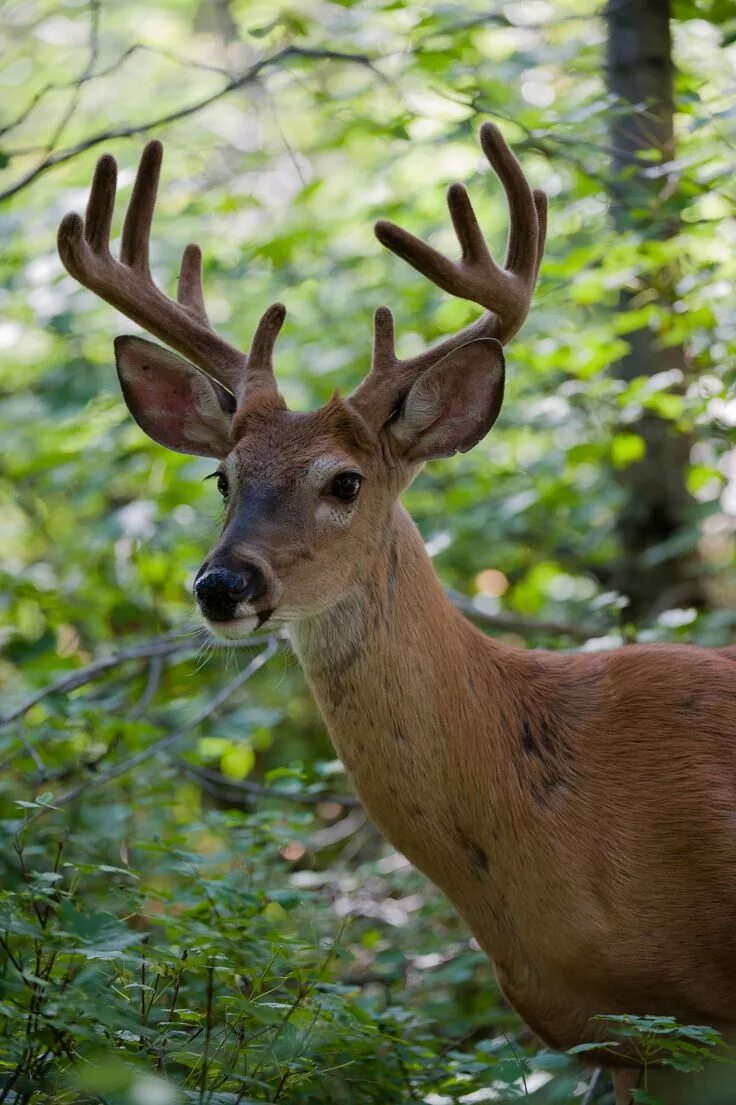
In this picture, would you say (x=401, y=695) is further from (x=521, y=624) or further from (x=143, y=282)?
(x=521, y=624)

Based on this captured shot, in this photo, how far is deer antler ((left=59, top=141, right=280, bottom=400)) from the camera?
A: 4.40m

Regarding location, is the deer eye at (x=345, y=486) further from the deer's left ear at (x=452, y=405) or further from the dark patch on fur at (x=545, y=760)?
the dark patch on fur at (x=545, y=760)

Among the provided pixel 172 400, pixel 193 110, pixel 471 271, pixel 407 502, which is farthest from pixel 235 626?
pixel 407 502

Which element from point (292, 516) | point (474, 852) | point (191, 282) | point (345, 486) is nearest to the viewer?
point (474, 852)

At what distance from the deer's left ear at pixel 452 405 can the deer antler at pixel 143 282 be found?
0.53 meters

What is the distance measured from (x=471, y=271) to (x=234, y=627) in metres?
1.44

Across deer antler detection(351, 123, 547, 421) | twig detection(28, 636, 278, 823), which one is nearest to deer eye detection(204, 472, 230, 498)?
deer antler detection(351, 123, 547, 421)

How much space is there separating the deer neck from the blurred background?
47cm

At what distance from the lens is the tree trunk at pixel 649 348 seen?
5.81m

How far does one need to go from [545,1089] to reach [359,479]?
76.8 inches

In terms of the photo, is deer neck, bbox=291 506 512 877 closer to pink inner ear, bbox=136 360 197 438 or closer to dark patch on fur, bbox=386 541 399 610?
dark patch on fur, bbox=386 541 399 610

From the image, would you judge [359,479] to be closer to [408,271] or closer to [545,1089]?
[545,1089]

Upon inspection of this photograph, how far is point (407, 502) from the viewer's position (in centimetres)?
796

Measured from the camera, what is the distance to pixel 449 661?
3949 mm
